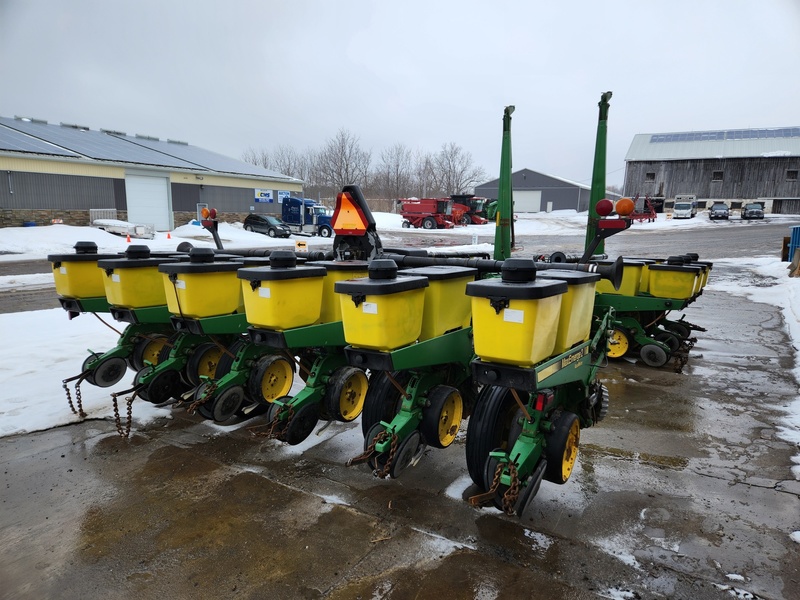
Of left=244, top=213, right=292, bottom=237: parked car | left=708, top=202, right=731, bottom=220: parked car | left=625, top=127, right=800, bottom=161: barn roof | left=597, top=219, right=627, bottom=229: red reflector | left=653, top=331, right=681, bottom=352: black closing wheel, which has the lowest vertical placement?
left=653, top=331, right=681, bottom=352: black closing wheel

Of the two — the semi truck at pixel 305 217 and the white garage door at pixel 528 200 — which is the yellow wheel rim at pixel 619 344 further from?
the white garage door at pixel 528 200

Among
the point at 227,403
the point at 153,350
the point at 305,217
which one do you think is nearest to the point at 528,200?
the point at 305,217

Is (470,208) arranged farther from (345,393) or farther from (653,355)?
(345,393)

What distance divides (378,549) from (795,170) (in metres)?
50.5

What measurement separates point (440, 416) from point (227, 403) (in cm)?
176

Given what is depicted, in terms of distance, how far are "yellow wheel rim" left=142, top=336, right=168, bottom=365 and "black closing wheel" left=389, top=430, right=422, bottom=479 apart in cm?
283

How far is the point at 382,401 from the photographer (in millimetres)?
3693

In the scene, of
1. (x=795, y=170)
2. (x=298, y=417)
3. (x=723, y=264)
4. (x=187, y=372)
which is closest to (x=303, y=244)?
(x=187, y=372)

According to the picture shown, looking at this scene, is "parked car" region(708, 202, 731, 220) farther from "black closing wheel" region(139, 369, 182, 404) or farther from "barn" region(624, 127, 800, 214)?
"black closing wheel" region(139, 369, 182, 404)

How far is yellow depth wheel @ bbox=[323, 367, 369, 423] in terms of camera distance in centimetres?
395

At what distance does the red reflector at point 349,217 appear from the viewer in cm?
512

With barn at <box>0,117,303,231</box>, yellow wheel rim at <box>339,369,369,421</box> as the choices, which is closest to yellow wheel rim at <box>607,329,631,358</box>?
yellow wheel rim at <box>339,369,369,421</box>

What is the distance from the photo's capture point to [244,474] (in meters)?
3.62

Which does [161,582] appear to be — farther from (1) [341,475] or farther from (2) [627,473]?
(2) [627,473]
